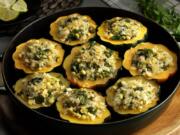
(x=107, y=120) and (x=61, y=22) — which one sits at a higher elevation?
(x=61, y=22)

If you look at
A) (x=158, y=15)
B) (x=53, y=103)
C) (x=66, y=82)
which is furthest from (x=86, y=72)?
(x=158, y=15)

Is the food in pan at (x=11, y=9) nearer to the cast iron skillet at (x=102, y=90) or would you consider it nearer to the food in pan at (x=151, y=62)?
the cast iron skillet at (x=102, y=90)

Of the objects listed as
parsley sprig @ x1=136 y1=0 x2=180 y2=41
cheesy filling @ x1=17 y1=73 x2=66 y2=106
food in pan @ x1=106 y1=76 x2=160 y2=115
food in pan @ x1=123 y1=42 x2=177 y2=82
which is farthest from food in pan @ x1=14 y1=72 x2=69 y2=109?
parsley sprig @ x1=136 y1=0 x2=180 y2=41

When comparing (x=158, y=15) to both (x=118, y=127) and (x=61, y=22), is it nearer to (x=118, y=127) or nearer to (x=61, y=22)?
(x=61, y=22)

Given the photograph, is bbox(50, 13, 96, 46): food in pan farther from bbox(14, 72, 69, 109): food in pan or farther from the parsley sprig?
the parsley sprig

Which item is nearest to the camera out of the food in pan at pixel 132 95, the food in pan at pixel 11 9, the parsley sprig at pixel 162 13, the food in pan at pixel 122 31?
the food in pan at pixel 132 95

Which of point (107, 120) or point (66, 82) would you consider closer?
point (107, 120)

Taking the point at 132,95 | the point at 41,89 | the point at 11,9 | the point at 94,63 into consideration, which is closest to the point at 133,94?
the point at 132,95

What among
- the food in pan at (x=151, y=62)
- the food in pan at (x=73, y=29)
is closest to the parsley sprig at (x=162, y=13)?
the food in pan at (x=151, y=62)
